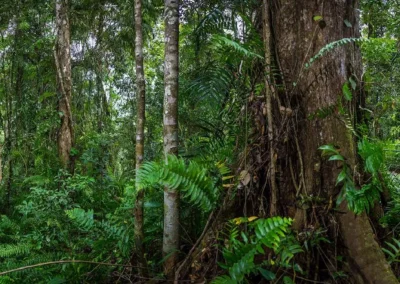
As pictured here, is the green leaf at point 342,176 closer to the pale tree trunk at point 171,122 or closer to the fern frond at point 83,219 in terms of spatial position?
the pale tree trunk at point 171,122

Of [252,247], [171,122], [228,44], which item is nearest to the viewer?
[252,247]

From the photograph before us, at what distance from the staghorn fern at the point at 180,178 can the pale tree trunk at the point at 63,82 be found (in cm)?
454

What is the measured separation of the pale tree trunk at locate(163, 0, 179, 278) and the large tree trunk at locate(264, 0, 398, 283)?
→ 2.79 feet

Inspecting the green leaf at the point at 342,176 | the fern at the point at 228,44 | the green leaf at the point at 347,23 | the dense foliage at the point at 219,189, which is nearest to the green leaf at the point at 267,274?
the dense foliage at the point at 219,189

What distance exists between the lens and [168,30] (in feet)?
10.6

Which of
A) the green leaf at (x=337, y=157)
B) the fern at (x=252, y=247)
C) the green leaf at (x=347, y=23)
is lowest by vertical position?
the fern at (x=252, y=247)

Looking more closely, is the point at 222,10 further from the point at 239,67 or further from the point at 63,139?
the point at 63,139

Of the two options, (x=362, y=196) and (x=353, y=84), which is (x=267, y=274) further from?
(x=353, y=84)

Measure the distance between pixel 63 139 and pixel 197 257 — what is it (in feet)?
15.6

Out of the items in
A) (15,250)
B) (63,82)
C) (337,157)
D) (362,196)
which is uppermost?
(63,82)

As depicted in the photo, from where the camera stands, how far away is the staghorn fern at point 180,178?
2561 mm

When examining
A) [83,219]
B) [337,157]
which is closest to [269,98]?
[337,157]

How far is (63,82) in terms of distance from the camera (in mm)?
6812

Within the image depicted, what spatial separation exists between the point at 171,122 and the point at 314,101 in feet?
4.00
